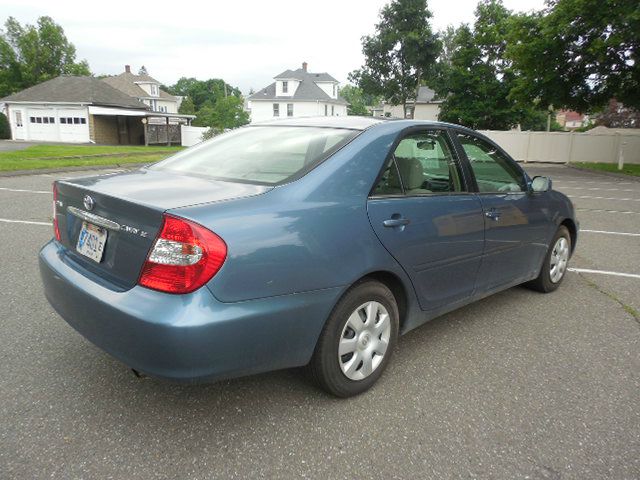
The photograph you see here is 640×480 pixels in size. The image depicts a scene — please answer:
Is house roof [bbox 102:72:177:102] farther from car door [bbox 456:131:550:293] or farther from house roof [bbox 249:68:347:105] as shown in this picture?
car door [bbox 456:131:550:293]

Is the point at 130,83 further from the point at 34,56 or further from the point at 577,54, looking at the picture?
the point at 577,54

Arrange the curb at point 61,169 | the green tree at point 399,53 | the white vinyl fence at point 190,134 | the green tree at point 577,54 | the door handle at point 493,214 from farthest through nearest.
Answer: the green tree at point 399,53 < the white vinyl fence at point 190,134 < the green tree at point 577,54 < the curb at point 61,169 < the door handle at point 493,214

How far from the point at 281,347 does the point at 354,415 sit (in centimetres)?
60

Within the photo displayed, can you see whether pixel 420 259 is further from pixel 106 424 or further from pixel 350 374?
pixel 106 424

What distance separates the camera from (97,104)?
3525 cm

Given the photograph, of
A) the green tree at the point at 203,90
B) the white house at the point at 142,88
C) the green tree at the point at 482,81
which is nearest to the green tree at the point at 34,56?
the white house at the point at 142,88

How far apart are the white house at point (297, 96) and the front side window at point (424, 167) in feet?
164

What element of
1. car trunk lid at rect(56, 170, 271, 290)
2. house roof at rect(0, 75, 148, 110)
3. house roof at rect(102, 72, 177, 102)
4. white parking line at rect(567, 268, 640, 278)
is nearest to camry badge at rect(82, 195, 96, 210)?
car trunk lid at rect(56, 170, 271, 290)

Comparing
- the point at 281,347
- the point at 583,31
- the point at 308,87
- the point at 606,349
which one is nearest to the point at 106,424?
the point at 281,347

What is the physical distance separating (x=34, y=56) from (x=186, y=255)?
62.6 m

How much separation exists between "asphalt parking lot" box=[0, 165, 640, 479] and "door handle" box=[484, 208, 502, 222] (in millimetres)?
858

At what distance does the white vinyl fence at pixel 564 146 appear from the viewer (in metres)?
26.1

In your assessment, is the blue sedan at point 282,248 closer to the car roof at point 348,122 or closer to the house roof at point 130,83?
the car roof at point 348,122

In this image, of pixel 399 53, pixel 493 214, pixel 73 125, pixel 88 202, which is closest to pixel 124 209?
pixel 88 202
